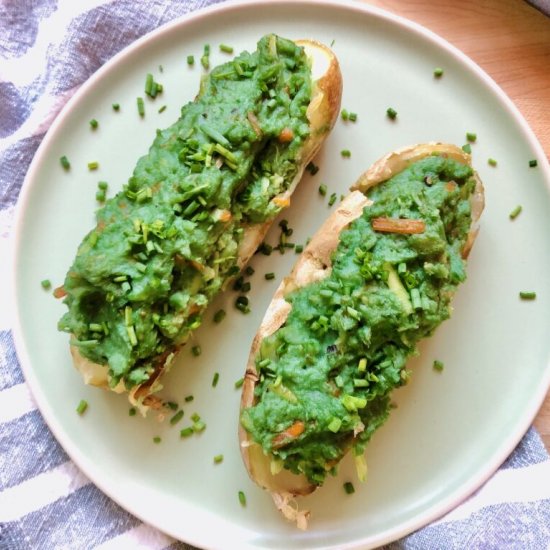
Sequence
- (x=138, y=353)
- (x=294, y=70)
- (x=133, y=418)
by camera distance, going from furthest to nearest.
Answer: (x=133, y=418) < (x=294, y=70) < (x=138, y=353)

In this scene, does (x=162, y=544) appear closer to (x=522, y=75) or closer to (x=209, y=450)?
(x=209, y=450)

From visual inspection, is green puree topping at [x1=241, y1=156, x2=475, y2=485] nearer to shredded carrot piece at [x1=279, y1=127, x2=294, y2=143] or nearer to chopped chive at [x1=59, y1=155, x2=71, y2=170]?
shredded carrot piece at [x1=279, y1=127, x2=294, y2=143]

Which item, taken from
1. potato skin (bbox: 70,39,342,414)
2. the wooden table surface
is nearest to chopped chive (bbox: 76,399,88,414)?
potato skin (bbox: 70,39,342,414)

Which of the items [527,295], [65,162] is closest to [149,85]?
[65,162]

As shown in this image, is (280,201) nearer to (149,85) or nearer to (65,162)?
(149,85)

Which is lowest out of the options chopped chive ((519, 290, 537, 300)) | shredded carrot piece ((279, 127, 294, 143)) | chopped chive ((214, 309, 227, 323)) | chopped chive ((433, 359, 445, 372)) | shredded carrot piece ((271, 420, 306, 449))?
chopped chive ((433, 359, 445, 372))

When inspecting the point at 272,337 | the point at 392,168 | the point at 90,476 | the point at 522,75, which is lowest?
the point at 90,476

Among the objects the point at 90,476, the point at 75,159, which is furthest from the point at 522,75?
the point at 90,476
